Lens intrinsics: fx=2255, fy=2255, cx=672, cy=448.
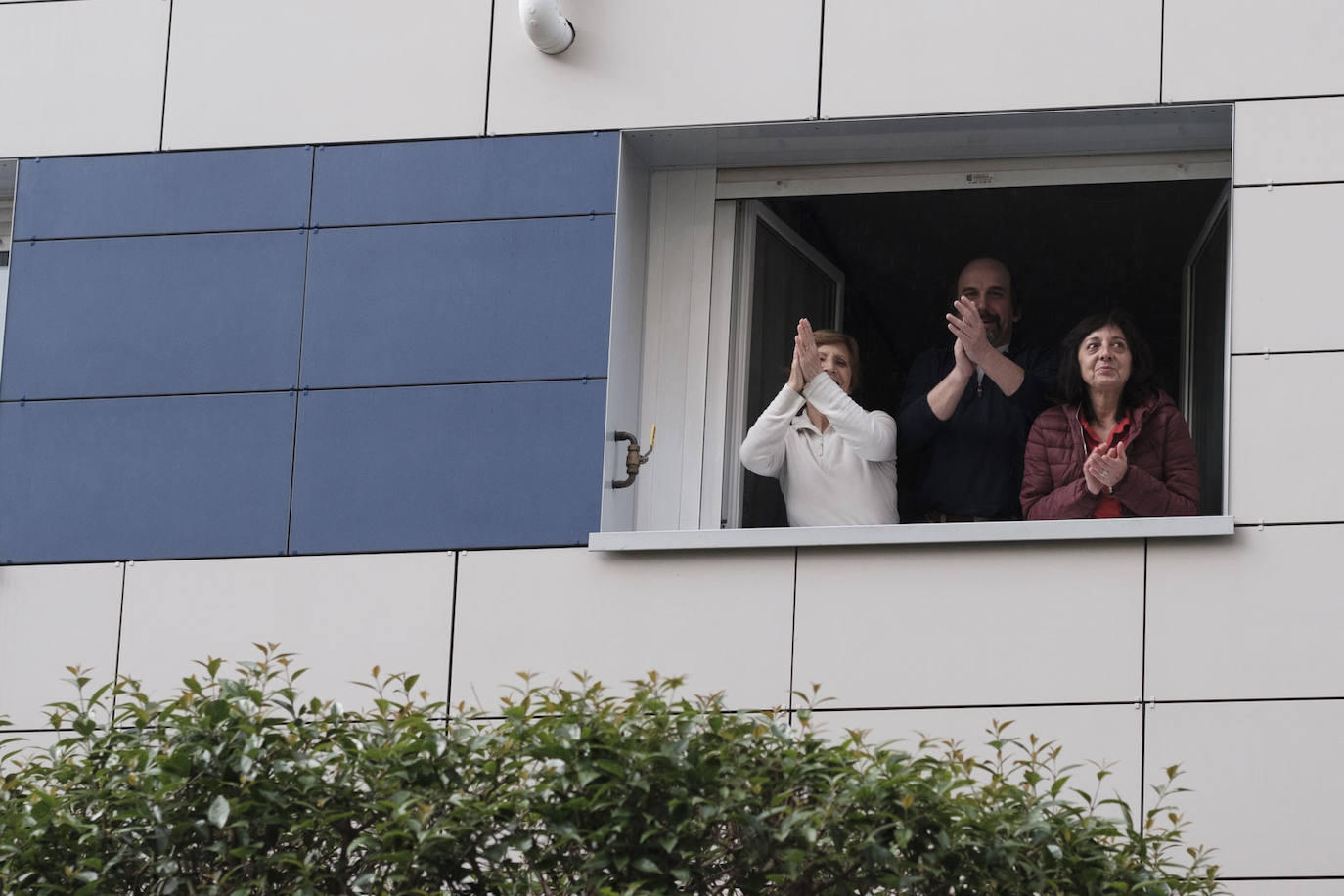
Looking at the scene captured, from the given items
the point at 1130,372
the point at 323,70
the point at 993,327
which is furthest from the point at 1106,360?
the point at 323,70

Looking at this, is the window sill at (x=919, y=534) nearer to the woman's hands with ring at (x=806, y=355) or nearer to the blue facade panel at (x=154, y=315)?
the woman's hands with ring at (x=806, y=355)

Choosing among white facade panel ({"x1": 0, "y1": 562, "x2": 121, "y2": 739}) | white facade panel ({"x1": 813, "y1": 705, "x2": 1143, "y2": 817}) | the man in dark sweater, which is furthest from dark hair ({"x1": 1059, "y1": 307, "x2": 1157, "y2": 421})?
white facade panel ({"x1": 0, "y1": 562, "x2": 121, "y2": 739})

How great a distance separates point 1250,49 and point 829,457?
2273 millimetres

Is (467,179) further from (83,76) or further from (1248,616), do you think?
(1248,616)

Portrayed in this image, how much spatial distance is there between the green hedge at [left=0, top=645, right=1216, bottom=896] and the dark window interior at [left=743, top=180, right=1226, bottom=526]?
3.74m

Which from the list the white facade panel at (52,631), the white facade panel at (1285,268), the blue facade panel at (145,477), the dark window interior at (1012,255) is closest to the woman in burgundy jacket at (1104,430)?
the white facade panel at (1285,268)

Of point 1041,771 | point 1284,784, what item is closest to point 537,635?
point 1041,771

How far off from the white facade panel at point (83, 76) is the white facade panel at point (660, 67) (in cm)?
152

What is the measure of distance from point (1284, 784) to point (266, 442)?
13.5ft

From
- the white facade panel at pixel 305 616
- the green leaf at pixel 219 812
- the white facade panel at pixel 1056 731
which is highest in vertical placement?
the white facade panel at pixel 305 616

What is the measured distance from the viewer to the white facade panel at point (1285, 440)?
324 inches

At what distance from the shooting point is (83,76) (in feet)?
31.7

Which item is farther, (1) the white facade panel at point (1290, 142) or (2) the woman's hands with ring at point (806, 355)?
(2) the woman's hands with ring at point (806, 355)

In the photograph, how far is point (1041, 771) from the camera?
26.5 feet
